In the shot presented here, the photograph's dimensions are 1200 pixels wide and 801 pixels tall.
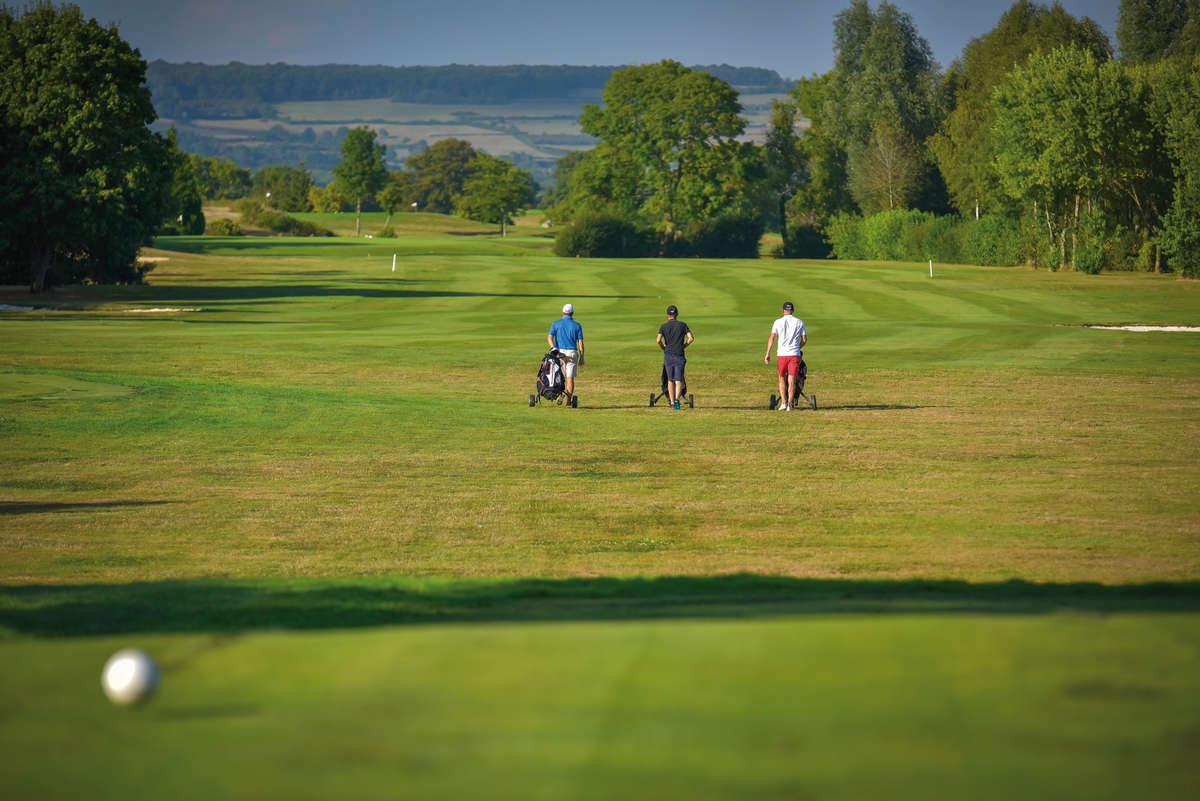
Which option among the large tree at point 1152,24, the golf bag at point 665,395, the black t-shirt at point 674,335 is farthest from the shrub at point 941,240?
the black t-shirt at point 674,335

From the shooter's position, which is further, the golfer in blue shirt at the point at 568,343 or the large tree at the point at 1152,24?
the large tree at the point at 1152,24

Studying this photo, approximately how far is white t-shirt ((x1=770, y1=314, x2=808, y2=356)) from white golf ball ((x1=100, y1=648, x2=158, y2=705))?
20.8 metres

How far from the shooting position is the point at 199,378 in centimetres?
3088

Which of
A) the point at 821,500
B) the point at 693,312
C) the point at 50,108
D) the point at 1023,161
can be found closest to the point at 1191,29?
the point at 1023,161

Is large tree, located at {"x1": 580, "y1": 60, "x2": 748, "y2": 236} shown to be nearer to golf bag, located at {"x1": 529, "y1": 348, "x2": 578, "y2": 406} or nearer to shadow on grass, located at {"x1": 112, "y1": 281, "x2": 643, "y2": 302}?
shadow on grass, located at {"x1": 112, "y1": 281, "x2": 643, "y2": 302}

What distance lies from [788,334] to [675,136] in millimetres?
102154

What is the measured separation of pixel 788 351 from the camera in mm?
25938

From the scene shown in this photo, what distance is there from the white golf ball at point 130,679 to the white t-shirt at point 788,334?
20.8m

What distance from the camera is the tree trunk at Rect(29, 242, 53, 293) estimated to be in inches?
2413

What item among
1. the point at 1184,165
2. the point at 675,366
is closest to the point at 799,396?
the point at 675,366

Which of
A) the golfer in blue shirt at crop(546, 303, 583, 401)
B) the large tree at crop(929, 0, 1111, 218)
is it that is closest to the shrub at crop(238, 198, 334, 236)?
the large tree at crop(929, 0, 1111, 218)

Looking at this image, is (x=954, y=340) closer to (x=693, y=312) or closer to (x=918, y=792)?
(x=693, y=312)

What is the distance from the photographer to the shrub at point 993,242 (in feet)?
297

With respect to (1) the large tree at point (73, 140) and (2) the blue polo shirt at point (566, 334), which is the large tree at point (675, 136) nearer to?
(1) the large tree at point (73, 140)
